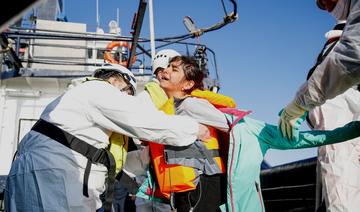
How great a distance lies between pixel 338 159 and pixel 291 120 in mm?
610

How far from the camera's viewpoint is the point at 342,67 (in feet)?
4.74

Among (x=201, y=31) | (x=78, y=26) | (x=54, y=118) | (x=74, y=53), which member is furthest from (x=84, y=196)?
(x=78, y=26)

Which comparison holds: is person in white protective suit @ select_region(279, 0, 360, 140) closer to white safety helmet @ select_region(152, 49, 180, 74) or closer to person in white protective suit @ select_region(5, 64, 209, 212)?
person in white protective suit @ select_region(5, 64, 209, 212)

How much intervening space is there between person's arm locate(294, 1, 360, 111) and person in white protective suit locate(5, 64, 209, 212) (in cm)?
90

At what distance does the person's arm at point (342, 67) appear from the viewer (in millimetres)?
1426

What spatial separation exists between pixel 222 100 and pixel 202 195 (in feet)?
2.37

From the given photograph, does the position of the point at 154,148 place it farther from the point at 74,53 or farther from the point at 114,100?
the point at 74,53

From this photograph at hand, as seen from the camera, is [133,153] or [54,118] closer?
[54,118]

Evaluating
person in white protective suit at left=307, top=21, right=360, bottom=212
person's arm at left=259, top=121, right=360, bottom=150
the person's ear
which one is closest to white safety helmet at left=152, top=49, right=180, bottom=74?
the person's ear

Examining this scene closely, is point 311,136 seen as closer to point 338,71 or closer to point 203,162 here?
point 203,162

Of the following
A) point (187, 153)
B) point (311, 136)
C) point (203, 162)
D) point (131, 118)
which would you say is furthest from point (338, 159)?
point (131, 118)

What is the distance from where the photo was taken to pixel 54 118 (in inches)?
83.9

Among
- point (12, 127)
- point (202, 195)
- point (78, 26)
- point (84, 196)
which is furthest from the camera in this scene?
point (78, 26)

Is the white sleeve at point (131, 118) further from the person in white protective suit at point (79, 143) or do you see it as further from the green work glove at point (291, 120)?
the green work glove at point (291, 120)
